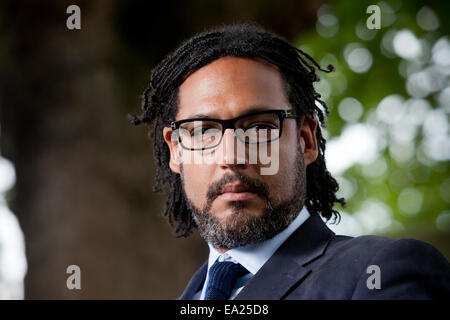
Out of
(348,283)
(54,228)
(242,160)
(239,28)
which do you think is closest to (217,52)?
(239,28)

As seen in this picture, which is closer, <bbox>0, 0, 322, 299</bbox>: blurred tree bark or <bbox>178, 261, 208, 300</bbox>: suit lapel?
<bbox>178, 261, 208, 300</bbox>: suit lapel

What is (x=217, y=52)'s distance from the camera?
2.09 m

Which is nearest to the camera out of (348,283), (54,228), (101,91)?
(348,283)

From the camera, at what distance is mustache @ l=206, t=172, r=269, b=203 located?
1.82 metres

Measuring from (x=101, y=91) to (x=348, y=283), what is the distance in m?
2.34

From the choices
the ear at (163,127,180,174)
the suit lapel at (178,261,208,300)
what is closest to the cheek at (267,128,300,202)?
the ear at (163,127,180,174)

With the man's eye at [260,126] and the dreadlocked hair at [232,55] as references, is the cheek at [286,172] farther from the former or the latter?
the dreadlocked hair at [232,55]

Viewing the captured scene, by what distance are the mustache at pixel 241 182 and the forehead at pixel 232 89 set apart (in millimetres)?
234

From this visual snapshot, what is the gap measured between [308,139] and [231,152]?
50cm

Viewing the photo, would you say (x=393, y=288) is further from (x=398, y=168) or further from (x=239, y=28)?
(x=398, y=168)

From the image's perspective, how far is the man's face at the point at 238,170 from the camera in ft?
6.06

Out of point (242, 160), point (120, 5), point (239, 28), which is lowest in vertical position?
point (242, 160)

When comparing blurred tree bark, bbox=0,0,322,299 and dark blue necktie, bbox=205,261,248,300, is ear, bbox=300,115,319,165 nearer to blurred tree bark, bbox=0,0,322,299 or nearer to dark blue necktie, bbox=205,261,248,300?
dark blue necktie, bbox=205,261,248,300

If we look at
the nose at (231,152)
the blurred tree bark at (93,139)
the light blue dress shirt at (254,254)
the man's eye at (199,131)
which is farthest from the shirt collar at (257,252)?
the blurred tree bark at (93,139)
